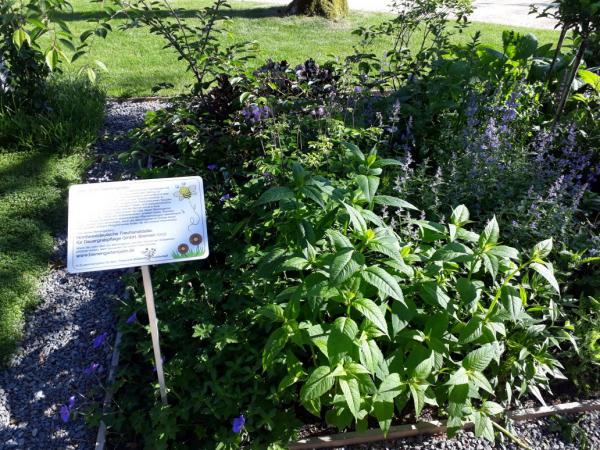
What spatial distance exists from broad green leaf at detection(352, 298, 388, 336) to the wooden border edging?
73cm

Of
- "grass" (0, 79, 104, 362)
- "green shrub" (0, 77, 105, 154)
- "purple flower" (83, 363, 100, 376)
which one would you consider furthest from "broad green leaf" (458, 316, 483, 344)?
"green shrub" (0, 77, 105, 154)

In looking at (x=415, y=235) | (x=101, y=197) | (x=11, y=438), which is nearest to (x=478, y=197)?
(x=415, y=235)

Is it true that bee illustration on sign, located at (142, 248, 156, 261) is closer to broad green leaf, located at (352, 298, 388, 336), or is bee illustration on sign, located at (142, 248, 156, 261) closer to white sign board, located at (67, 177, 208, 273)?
white sign board, located at (67, 177, 208, 273)

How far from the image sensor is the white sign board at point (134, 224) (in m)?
1.90

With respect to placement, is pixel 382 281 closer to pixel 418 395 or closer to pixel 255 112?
Answer: pixel 418 395

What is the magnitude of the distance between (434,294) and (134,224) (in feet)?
4.11

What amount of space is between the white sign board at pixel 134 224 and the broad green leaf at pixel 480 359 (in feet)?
3.87

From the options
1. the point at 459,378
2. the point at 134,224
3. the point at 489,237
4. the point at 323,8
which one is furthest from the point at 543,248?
the point at 323,8

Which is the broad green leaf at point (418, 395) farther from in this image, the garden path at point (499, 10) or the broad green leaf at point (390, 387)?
the garden path at point (499, 10)

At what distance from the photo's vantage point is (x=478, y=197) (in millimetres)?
3064

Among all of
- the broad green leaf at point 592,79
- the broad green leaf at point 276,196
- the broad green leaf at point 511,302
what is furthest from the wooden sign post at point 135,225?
the broad green leaf at point 592,79

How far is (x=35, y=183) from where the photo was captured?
13.4 ft

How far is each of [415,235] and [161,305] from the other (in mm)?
1396

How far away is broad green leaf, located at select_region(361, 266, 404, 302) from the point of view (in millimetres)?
1902
